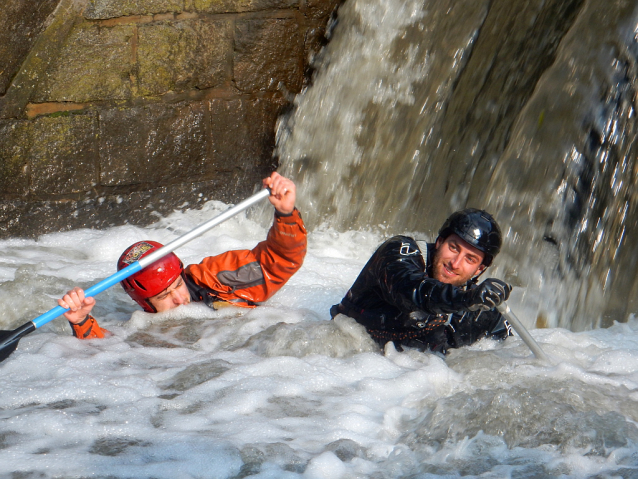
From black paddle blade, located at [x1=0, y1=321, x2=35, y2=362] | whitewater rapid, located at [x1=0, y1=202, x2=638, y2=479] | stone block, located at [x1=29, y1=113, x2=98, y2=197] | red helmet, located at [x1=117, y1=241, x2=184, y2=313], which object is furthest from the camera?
stone block, located at [x1=29, y1=113, x2=98, y2=197]

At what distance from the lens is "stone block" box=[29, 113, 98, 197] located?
5.62 meters

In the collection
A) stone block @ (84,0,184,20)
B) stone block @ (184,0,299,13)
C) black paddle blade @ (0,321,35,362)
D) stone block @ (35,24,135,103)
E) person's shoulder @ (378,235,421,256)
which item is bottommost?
black paddle blade @ (0,321,35,362)

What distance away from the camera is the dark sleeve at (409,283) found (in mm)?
2916

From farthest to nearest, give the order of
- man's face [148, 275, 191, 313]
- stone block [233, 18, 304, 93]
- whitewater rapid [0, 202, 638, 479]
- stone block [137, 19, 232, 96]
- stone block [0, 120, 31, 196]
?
stone block [233, 18, 304, 93] < stone block [137, 19, 232, 96] < stone block [0, 120, 31, 196] < man's face [148, 275, 191, 313] < whitewater rapid [0, 202, 638, 479]

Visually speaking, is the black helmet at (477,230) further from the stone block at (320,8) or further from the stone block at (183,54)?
the stone block at (320,8)

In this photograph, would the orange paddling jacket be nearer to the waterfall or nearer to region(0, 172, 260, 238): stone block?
the waterfall

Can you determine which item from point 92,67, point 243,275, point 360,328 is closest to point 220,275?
point 243,275

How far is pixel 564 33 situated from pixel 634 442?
2.95 metres

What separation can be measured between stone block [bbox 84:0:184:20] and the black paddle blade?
9.62 ft

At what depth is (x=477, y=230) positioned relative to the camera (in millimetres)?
3277

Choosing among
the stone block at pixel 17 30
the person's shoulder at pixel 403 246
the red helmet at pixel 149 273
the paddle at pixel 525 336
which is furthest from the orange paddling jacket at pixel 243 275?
the stone block at pixel 17 30

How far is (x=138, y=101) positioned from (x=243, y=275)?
236cm

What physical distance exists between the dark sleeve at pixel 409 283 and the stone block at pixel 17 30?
348 centimetres

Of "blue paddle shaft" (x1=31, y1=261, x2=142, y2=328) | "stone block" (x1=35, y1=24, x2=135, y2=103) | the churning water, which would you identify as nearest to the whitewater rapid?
the churning water
